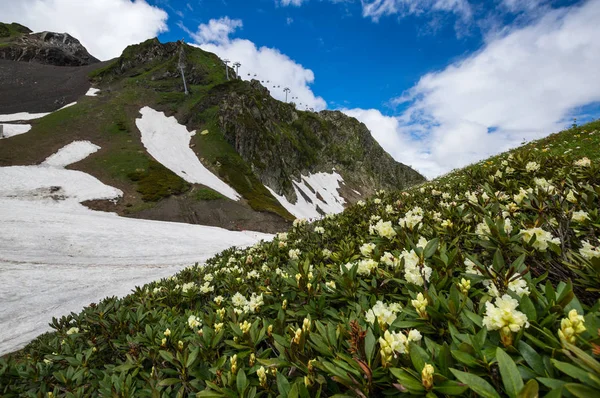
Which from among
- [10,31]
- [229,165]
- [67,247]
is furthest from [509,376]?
[10,31]

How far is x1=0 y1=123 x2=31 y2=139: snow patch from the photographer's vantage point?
43.1 meters

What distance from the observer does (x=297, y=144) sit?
96375mm

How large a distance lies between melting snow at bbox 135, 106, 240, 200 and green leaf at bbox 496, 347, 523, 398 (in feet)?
150

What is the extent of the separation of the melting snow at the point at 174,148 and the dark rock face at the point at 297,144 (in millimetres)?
10110

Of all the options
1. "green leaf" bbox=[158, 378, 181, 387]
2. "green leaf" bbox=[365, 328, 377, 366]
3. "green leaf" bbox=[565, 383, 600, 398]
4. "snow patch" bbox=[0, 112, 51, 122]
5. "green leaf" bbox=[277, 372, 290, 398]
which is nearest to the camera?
"green leaf" bbox=[565, 383, 600, 398]

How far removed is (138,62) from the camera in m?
80.9

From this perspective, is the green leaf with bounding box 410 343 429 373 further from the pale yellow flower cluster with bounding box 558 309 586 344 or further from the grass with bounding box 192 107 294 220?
the grass with bounding box 192 107 294 220

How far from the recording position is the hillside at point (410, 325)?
1.51 m

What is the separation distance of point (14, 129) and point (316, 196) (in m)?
68.2

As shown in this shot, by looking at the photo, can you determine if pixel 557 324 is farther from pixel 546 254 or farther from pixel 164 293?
pixel 164 293

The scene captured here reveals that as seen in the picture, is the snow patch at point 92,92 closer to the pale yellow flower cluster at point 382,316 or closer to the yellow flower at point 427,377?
the pale yellow flower cluster at point 382,316

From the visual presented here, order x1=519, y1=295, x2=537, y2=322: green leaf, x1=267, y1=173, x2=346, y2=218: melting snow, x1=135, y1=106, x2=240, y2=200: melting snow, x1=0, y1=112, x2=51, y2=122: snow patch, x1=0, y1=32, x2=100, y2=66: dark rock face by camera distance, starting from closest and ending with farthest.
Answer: x1=519, y1=295, x2=537, y2=322: green leaf, x1=135, y1=106, x2=240, y2=200: melting snow, x1=0, y1=112, x2=51, y2=122: snow patch, x1=267, y1=173, x2=346, y2=218: melting snow, x1=0, y1=32, x2=100, y2=66: dark rock face

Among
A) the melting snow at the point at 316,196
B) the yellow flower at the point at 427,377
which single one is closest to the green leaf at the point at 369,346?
the yellow flower at the point at 427,377

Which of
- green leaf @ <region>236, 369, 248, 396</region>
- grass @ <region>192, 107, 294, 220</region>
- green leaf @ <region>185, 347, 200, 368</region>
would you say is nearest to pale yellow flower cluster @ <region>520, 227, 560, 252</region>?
green leaf @ <region>236, 369, 248, 396</region>
